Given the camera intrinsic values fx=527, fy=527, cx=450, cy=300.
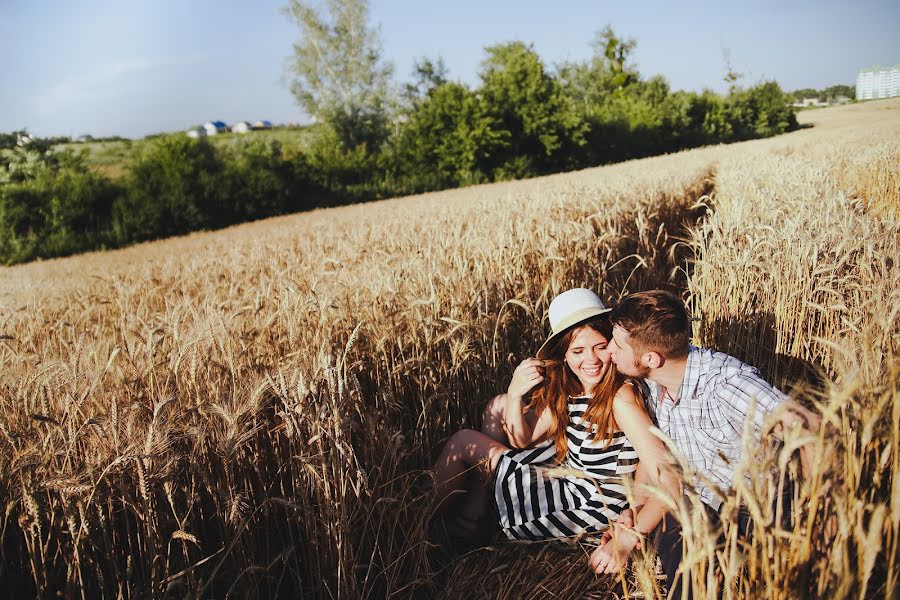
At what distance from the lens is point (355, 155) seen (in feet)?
90.3

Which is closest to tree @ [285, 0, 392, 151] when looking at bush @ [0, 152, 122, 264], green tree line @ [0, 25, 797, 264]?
green tree line @ [0, 25, 797, 264]

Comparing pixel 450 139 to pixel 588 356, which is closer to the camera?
pixel 588 356

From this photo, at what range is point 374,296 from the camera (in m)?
2.70

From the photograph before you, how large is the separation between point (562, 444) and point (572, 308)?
2.08 feet

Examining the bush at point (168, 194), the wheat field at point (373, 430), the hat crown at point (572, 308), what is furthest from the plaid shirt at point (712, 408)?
the bush at point (168, 194)

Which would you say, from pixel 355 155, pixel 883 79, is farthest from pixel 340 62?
pixel 883 79

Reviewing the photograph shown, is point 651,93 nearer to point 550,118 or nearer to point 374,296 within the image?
point 550,118

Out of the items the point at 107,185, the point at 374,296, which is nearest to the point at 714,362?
the point at 374,296

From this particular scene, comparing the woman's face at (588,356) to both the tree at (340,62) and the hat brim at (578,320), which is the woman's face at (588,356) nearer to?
the hat brim at (578,320)

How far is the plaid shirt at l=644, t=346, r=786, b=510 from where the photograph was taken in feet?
6.15

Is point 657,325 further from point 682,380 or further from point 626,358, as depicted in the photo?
point 682,380

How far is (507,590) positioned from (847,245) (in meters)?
Result: 2.53

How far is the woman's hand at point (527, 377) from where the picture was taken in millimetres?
2312

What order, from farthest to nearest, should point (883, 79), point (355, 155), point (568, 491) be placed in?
point (355, 155) → point (883, 79) → point (568, 491)
